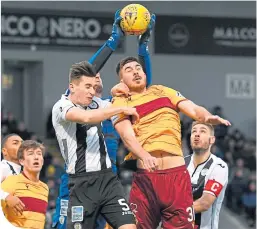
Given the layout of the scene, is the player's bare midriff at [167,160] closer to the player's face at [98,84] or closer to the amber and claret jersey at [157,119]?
the amber and claret jersey at [157,119]

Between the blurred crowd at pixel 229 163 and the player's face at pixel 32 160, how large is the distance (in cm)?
847

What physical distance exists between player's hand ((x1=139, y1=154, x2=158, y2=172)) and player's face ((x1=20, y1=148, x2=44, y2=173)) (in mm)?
1434

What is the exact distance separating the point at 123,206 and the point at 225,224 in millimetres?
12232

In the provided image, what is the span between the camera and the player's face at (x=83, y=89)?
697 centimetres

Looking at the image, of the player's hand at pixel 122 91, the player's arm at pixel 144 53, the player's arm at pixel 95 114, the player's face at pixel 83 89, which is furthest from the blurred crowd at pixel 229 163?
the player's arm at pixel 95 114

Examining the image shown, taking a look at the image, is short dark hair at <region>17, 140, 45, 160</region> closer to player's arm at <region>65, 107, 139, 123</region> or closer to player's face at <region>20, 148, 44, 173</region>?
player's face at <region>20, 148, 44, 173</region>

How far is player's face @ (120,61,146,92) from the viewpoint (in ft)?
23.4

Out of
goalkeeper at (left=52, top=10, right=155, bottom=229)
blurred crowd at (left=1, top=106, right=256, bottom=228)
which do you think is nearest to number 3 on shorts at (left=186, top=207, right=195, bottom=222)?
goalkeeper at (left=52, top=10, right=155, bottom=229)

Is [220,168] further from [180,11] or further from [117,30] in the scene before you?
[180,11]

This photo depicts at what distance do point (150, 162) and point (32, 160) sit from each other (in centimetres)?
152

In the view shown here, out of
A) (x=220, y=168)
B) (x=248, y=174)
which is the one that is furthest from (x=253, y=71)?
(x=220, y=168)

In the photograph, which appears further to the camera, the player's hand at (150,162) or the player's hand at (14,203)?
the player's hand at (14,203)

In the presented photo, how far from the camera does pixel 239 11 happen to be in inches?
940

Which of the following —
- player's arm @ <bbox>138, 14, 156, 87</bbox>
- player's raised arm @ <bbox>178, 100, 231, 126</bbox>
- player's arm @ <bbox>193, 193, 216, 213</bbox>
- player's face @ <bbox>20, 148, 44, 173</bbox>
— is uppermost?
player's arm @ <bbox>138, 14, 156, 87</bbox>
